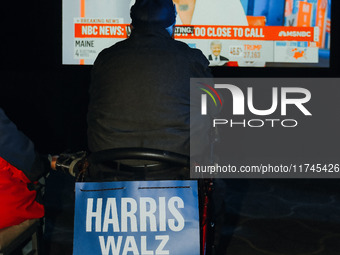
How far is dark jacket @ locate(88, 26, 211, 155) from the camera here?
187 centimetres

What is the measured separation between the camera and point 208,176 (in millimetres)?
1833

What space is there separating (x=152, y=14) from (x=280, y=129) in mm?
3769

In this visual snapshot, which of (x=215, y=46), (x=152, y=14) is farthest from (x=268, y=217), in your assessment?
(x=152, y=14)

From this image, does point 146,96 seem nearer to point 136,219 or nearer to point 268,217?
point 136,219

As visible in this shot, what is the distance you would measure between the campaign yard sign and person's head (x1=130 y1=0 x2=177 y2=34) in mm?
822

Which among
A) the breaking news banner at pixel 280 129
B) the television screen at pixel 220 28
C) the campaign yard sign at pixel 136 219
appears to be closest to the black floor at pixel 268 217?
the breaking news banner at pixel 280 129

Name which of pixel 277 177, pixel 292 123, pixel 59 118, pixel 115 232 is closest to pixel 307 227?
pixel 277 177

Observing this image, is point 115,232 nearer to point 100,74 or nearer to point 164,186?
point 164,186

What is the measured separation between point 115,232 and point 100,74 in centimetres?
76

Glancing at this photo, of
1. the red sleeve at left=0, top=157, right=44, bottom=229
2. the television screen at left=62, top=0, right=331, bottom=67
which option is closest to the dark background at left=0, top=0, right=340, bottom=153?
the television screen at left=62, top=0, right=331, bottom=67

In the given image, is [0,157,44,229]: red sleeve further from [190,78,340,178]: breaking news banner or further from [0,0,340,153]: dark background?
[190,78,340,178]: breaking news banner

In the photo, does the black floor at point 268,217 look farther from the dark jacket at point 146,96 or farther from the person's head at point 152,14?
the person's head at point 152,14

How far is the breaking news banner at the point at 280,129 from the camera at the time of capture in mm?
5473

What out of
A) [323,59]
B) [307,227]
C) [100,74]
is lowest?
[307,227]
